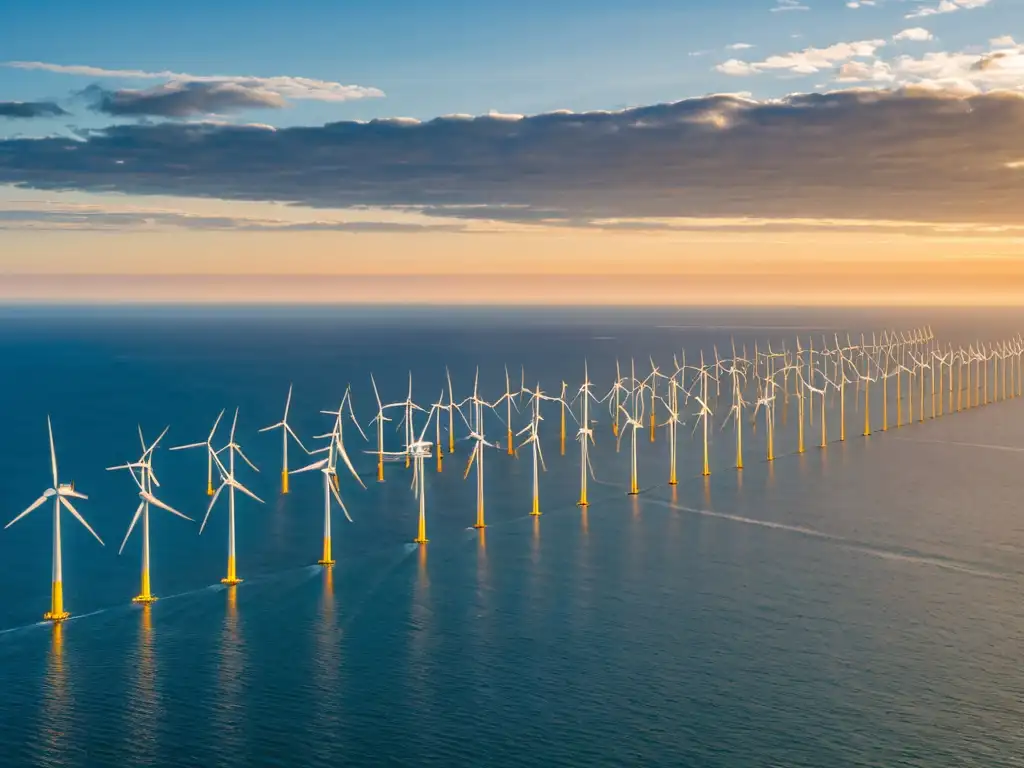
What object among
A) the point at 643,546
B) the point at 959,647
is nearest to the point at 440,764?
the point at 959,647

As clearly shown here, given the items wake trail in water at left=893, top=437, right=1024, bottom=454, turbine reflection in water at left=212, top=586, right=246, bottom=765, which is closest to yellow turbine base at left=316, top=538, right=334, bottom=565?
turbine reflection in water at left=212, top=586, right=246, bottom=765

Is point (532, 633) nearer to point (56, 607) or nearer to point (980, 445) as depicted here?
point (56, 607)

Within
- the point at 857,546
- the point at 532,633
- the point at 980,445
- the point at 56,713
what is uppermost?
the point at 980,445

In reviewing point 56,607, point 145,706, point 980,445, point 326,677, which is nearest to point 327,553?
point 56,607

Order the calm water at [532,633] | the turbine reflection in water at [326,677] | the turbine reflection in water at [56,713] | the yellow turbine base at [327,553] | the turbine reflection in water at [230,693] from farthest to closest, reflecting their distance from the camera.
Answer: the yellow turbine base at [327,553] → the calm water at [532,633] → the turbine reflection in water at [326,677] → the turbine reflection in water at [230,693] → the turbine reflection in water at [56,713]

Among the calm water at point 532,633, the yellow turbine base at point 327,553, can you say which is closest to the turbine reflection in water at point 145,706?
the calm water at point 532,633

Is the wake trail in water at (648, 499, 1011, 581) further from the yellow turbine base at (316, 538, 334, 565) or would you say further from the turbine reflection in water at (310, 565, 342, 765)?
the turbine reflection in water at (310, 565, 342, 765)

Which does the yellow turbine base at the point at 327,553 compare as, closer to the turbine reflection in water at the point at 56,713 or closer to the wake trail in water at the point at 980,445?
the turbine reflection in water at the point at 56,713

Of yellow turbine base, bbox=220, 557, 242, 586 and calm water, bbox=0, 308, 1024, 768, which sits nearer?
calm water, bbox=0, 308, 1024, 768
